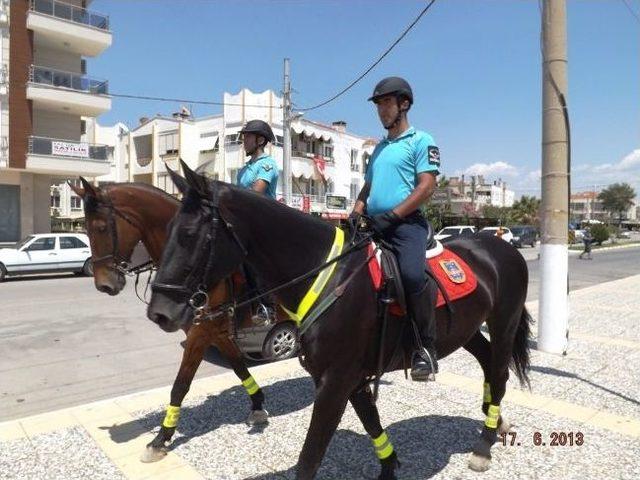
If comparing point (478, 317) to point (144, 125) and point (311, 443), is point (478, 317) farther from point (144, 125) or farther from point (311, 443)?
point (144, 125)

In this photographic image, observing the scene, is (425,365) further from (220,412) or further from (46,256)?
(46,256)

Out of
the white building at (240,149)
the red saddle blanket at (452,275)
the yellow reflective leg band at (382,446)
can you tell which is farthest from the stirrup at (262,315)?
the white building at (240,149)

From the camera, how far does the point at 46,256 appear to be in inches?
655

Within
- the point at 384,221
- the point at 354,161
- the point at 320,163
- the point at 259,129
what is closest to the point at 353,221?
the point at 384,221

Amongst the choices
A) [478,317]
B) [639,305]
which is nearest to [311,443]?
[478,317]

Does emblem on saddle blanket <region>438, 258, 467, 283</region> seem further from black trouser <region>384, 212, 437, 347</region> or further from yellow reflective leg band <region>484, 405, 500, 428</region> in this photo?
yellow reflective leg band <region>484, 405, 500, 428</region>

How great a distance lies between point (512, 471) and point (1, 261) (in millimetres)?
16973

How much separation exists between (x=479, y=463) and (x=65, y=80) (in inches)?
1010

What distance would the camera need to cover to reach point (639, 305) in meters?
11.1

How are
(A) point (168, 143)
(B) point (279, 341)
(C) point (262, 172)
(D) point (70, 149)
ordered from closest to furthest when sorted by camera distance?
1. (C) point (262, 172)
2. (B) point (279, 341)
3. (D) point (70, 149)
4. (A) point (168, 143)

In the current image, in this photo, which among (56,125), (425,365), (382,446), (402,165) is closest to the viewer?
(425,365)

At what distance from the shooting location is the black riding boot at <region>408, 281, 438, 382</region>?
110 inches

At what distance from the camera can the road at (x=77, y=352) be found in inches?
213

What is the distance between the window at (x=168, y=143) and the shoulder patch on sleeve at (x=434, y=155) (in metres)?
38.1
